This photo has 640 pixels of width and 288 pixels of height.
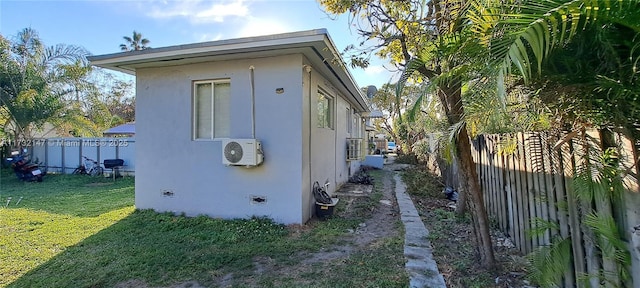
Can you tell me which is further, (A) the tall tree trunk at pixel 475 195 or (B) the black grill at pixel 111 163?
(B) the black grill at pixel 111 163

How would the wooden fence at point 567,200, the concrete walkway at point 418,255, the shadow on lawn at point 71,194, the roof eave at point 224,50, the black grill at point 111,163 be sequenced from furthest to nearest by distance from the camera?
the black grill at point 111,163 < the shadow on lawn at point 71,194 < the roof eave at point 224,50 < the concrete walkway at point 418,255 < the wooden fence at point 567,200

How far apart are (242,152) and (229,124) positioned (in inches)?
29.3

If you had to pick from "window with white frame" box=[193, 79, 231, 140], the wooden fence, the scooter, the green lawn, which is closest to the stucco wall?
"window with white frame" box=[193, 79, 231, 140]

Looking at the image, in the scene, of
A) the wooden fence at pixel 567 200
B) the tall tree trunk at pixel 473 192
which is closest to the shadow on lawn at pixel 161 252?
the tall tree trunk at pixel 473 192

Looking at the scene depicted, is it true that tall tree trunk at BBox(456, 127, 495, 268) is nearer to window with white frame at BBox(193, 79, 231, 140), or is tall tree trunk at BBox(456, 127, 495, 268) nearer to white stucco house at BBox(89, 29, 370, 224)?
white stucco house at BBox(89, 29, 370, 224)

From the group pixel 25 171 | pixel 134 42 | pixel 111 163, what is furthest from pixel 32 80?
pixel 134 42

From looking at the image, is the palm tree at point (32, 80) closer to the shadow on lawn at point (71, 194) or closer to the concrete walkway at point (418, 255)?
the shadow on lawn at point (71, 194)

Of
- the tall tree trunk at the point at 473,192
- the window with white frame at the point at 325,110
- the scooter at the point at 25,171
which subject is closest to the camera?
the tall tree trunk at the point at 473,192

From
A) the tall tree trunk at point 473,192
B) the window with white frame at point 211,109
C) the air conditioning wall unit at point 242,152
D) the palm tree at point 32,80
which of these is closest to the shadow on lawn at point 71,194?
the palm tree at point 32,80

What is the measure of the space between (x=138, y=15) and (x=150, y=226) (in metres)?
6.30

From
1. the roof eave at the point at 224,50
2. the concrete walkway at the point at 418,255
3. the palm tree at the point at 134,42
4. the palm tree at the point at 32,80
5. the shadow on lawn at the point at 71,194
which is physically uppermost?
the palm tree at the point at 134,42

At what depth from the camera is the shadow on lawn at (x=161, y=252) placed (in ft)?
11.0

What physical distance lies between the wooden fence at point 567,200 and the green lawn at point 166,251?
4.89 ft

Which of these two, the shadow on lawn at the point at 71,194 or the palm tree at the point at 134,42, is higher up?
the palm tree at the point at 134,42
